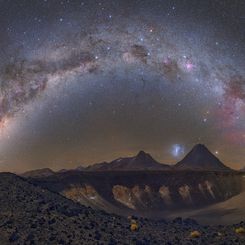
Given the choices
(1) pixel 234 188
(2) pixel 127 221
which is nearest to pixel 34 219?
(2) pixel 127 221

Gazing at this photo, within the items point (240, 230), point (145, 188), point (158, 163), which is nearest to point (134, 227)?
point (240, 230)

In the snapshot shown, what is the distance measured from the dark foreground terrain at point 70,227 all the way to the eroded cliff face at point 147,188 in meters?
11.8

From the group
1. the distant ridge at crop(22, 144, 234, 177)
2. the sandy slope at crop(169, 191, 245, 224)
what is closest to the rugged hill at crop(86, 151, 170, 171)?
the distant ridge at crop(22, 144, 234, 177)

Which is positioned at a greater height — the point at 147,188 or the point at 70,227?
the point at 147,188

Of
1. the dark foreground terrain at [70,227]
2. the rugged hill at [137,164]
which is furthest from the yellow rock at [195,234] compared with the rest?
the rugged hill at [137,164]

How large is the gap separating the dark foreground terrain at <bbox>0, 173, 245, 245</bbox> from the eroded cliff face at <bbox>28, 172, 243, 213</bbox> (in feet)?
38.6

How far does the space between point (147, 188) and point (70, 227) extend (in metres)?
26.3

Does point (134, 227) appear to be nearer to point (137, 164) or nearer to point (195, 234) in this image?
point (195, 234)

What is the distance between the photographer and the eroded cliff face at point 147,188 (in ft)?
141

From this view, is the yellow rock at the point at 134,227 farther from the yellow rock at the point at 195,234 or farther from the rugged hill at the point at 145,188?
the rugged hill at the point at 145,188

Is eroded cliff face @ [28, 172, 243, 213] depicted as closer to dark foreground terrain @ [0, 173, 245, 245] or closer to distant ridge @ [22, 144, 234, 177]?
dark foreground terrain @ [0, 173, 245, 245]

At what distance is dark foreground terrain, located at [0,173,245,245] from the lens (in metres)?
21.8

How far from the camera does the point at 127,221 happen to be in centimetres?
2775

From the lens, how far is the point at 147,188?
4856cm
